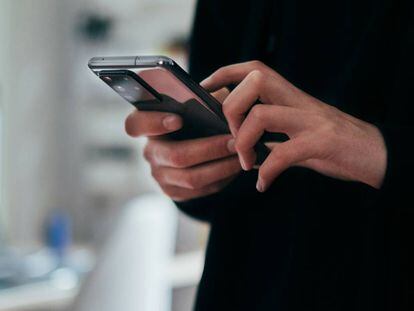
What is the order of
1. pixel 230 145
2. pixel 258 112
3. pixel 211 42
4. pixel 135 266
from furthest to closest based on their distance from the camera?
1. pixel 135 266
2. pixel 211 42
3. pixel 230 145
4. pixel 258 112

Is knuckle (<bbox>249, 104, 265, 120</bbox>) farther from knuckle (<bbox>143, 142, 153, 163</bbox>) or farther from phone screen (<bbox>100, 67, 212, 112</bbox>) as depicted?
knuckle (<bbox>143, 142, 153, 163</bbox>)

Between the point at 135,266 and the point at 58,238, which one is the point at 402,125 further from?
the point at 58,238

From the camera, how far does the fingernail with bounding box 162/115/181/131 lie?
0.62 meters

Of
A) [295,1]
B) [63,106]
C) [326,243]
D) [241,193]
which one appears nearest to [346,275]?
[326,243]

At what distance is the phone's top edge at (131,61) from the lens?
0.52 meters

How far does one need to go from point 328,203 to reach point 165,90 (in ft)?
0.58

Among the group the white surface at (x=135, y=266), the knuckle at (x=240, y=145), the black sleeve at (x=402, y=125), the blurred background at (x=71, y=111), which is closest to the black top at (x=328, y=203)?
the black sleeve at (x=402, y=125)

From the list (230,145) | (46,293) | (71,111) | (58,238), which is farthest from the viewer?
(71,111)

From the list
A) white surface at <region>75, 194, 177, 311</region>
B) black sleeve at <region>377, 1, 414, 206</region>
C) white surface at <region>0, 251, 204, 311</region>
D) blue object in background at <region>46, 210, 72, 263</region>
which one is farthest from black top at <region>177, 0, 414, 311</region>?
blue object in background at <region>46, 210, 72, 263</region>

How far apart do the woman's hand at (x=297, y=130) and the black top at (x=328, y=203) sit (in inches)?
0.6

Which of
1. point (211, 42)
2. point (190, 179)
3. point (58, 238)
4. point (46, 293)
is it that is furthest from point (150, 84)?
point (58, 238)

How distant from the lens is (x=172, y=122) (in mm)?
621

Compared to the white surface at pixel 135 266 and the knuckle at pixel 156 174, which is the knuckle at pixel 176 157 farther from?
the white surface at pixel 135 266

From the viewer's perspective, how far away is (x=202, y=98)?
0.56 meters
